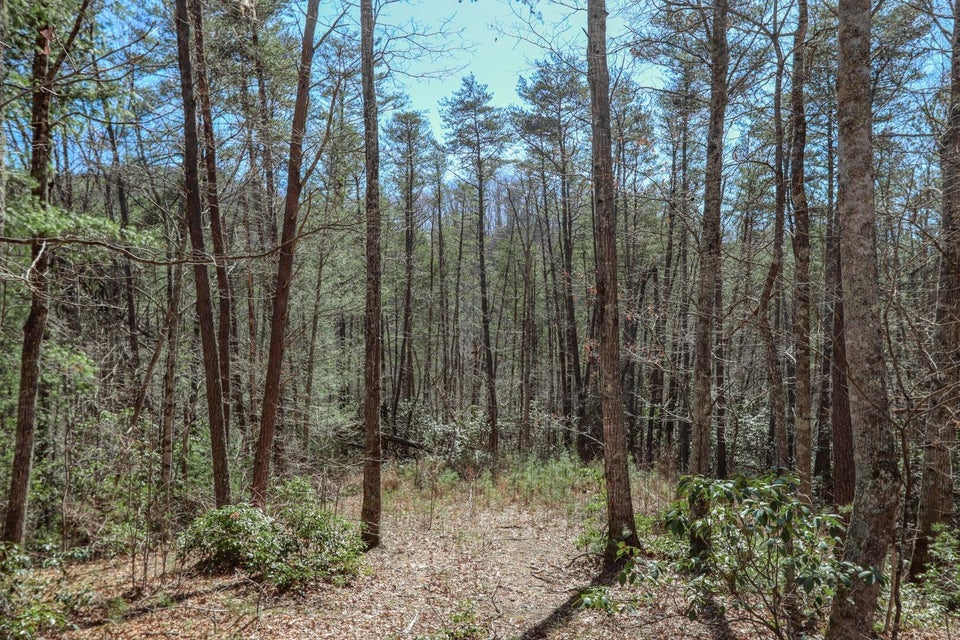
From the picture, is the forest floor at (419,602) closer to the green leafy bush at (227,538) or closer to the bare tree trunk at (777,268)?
the green leafy bush at (227,538)

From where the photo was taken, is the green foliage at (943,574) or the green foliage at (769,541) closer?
the green foliage at (769,541)

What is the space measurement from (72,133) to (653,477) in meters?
12.0

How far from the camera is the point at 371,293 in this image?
24.4 feet

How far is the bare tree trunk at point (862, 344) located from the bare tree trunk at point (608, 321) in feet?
A: 8.79

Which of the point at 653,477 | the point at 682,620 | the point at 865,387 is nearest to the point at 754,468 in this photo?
the point at 653,477

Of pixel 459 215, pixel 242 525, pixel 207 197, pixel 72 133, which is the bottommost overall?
pixel 242 525

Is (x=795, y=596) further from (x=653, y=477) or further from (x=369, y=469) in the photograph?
(x=653, y=477)

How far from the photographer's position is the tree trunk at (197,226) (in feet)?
22.1

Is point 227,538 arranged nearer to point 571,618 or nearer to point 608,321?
point 571,618

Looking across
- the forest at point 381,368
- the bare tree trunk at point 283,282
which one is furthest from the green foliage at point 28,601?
the bare tree trunk at point 283,282

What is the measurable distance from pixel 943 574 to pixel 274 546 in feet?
24.1

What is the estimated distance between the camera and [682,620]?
478cm

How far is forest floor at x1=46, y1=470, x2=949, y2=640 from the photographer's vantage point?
4.68 m

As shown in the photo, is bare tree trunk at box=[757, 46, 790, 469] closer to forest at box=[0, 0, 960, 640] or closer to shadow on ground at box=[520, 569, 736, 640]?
forest at box=[0, 0, 960, 640]
